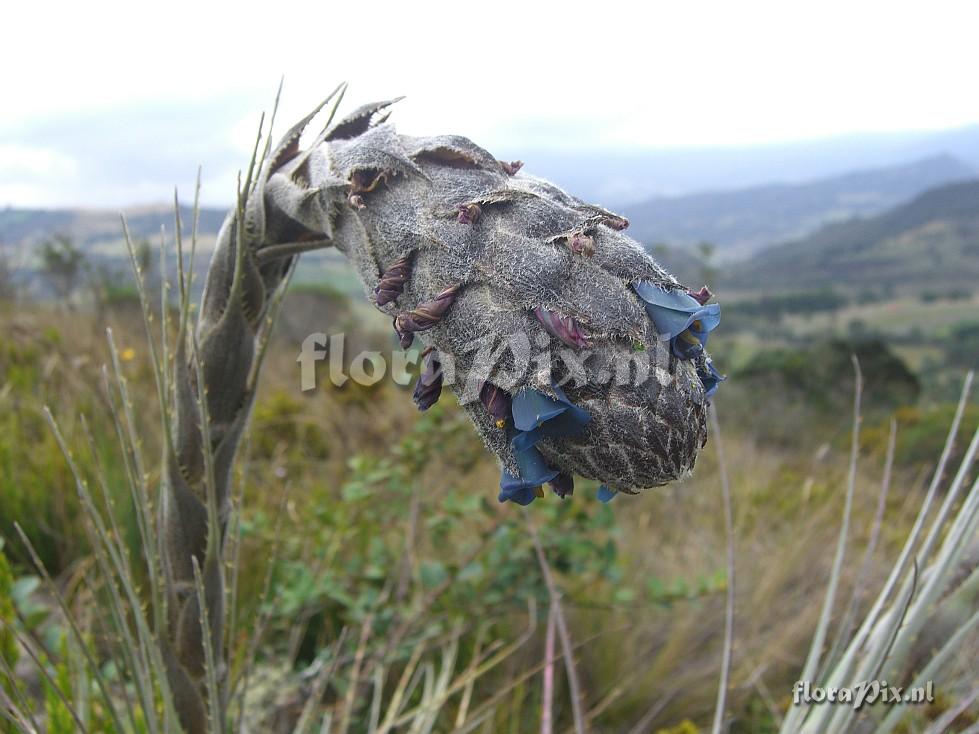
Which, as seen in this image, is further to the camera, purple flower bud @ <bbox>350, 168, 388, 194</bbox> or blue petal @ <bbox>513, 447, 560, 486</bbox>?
purple flower bud @ <bbox>350, 168, 388, 194</bbox>

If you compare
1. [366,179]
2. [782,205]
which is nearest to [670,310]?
[366,179]

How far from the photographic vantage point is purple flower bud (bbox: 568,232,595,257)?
79 centimetres

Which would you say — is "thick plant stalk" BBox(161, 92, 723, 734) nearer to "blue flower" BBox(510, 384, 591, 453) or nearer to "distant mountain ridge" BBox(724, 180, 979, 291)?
"blue flower" BBox(510, 384, 591, 453)

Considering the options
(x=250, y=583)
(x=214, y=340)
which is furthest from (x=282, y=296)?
(x=250, y=583)

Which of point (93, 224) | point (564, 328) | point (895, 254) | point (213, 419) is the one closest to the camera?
point (564, 328)

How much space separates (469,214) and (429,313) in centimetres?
13

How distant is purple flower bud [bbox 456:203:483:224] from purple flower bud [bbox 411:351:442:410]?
0.17m

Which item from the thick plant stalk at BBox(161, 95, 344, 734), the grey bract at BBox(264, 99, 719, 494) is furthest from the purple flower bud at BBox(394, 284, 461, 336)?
the thick plant stalk at BBox(161, 95, 344, 734)

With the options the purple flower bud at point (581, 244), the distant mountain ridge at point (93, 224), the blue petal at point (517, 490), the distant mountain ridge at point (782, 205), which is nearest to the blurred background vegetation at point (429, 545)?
the distant mountain ridge at point (93, 224)

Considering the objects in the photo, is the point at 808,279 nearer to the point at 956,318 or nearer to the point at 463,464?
the point at 956,318

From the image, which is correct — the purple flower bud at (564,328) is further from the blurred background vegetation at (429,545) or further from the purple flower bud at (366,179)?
the blurred background vegetation at (429,545)

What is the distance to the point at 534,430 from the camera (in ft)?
2.55

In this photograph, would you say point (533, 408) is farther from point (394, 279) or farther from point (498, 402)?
point (394, 279)

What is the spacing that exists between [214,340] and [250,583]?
2.45m
